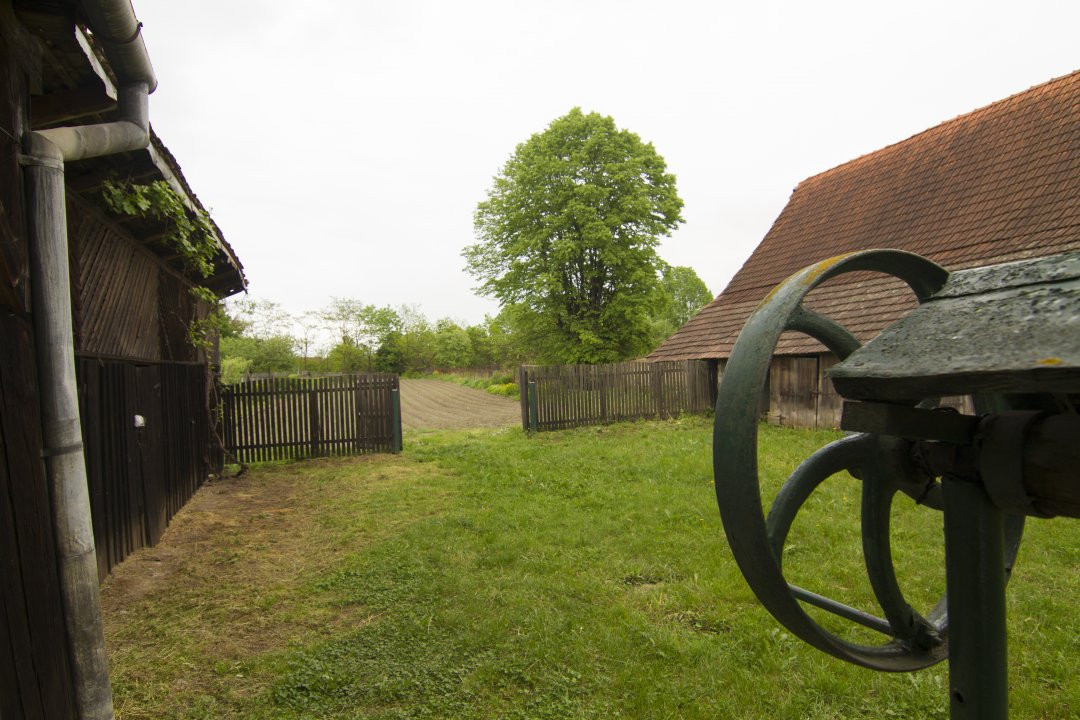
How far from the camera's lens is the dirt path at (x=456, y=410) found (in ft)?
59.3

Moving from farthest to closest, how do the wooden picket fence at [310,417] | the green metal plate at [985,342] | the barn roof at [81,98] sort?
the wooden picket fence at [310,417] → the barn roof at [81,98] → the green metal plate at [985,342]

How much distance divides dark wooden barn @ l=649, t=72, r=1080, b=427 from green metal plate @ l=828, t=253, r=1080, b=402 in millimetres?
10114

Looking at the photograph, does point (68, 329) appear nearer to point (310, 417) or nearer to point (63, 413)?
point (63, 413)

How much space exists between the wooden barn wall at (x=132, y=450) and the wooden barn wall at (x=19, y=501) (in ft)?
6.71

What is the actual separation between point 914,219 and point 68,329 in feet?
48.5

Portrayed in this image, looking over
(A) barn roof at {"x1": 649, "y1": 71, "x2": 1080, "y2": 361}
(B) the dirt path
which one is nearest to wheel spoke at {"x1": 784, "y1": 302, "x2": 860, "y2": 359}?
(A) barn roof at {"x1": 649, "y1": 71, "x2": 1080, "y2": 361}

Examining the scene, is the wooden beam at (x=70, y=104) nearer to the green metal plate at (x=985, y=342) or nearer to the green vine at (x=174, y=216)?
the green vine at (x=174, y=216)

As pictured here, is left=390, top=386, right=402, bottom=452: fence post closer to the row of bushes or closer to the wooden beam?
the wooden beam

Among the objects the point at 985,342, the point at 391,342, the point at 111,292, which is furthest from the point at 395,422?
the point at 391,342

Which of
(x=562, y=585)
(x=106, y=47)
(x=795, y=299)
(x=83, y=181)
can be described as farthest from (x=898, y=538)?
(x=83, y=181)

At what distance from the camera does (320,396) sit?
36.3ft

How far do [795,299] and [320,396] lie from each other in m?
10.9

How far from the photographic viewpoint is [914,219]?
41.2 ft

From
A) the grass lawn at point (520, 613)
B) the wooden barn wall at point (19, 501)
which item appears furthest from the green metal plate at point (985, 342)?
the wooden barn wall at point (19, 501)
